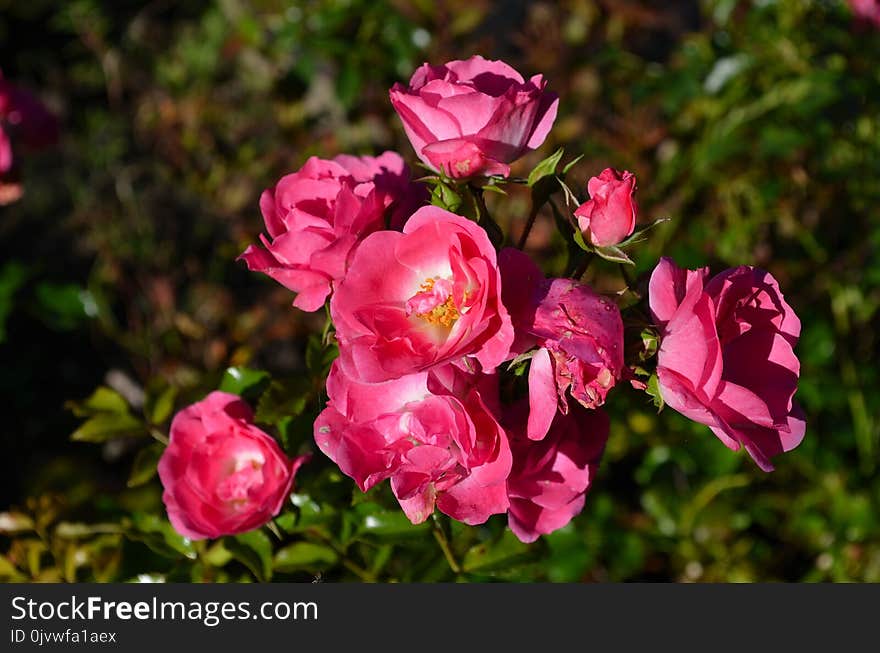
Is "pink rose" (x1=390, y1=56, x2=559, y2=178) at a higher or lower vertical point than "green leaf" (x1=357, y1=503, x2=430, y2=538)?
higher

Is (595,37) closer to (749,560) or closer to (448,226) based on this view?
(749,560)

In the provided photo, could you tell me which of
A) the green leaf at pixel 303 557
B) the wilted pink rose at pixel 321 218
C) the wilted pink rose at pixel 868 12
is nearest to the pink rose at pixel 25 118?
the wilted pink rose at pixel 321 218

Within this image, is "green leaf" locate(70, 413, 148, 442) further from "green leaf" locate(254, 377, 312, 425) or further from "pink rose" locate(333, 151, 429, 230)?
"pink rose" locate(333, 151, 429, 230)

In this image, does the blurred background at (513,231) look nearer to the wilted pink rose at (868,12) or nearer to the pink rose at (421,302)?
the wilted pink rose at (868,12)

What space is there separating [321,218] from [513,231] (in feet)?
5.19

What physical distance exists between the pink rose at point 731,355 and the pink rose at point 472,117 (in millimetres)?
203

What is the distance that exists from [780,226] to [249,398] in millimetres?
1536

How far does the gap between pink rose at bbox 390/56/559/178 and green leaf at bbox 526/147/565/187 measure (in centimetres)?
3

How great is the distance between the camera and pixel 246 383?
3.38 feet

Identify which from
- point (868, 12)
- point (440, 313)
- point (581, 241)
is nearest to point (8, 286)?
point (440, 313)

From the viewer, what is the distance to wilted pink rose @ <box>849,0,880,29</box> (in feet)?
5.32

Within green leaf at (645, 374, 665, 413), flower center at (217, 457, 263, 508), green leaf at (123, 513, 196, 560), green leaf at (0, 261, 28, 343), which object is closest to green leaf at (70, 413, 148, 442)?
green leaf at (123, 513, 196, 560)

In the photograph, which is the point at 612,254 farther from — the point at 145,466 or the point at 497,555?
the point at 145,466

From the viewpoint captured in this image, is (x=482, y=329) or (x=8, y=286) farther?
(x=8, y=286)
